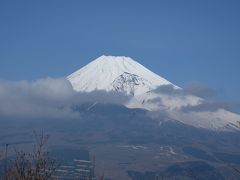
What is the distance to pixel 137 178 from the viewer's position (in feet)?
644

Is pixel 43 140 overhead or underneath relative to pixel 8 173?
overhead

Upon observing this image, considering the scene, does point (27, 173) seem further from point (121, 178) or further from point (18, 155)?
point (121, 178)

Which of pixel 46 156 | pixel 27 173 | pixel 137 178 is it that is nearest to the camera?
pixel 27 173

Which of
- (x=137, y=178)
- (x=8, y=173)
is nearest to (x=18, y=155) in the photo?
(x=8, y=173)

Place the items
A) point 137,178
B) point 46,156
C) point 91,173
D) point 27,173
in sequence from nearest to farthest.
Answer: point 27,173
point 46,156
point 91,173
point 137,178

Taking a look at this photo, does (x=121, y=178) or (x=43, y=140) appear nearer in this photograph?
(x=43, y=140)

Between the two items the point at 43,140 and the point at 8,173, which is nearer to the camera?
the point at 8,173

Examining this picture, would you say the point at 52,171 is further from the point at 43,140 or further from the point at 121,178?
the point at 121,178

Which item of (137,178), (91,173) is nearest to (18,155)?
(91,173)

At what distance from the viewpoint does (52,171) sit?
478 inches

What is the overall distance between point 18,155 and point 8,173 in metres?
0.47

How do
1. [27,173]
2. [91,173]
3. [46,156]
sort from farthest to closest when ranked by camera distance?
1. [91,173]
2. [46,156]
3. [27,173]

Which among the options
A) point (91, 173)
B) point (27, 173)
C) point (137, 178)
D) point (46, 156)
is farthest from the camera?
point (137, 178)

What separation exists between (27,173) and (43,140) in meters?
1.70
